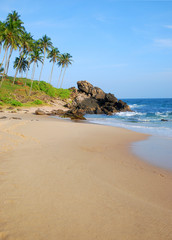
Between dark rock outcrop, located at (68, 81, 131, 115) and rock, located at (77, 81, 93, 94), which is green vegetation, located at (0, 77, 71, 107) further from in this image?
dark rock outcrop, located at (68, 81, 131, 115)

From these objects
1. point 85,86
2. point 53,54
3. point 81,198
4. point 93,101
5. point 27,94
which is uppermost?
point 53,54

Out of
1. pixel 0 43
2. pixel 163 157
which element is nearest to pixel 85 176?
pixel 163 157

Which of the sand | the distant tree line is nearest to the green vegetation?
the distant tree line

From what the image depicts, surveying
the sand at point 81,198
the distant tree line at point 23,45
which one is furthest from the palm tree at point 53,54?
the sand at point 81,198

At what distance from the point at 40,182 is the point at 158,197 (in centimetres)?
279

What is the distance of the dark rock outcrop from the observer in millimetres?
36378

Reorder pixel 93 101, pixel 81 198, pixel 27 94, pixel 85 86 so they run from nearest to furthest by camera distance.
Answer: pixel 81 198 < pixel 27 94 < pixel 93 101 < pixel 85 86

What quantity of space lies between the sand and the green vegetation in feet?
81.3

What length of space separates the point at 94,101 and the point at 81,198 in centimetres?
3862

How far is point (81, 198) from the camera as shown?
3.33 m

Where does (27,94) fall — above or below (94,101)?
below

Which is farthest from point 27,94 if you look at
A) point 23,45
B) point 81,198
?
point 81,198

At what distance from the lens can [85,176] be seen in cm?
444

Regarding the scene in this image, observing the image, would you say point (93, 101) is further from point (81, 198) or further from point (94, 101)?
point (81, 198)
